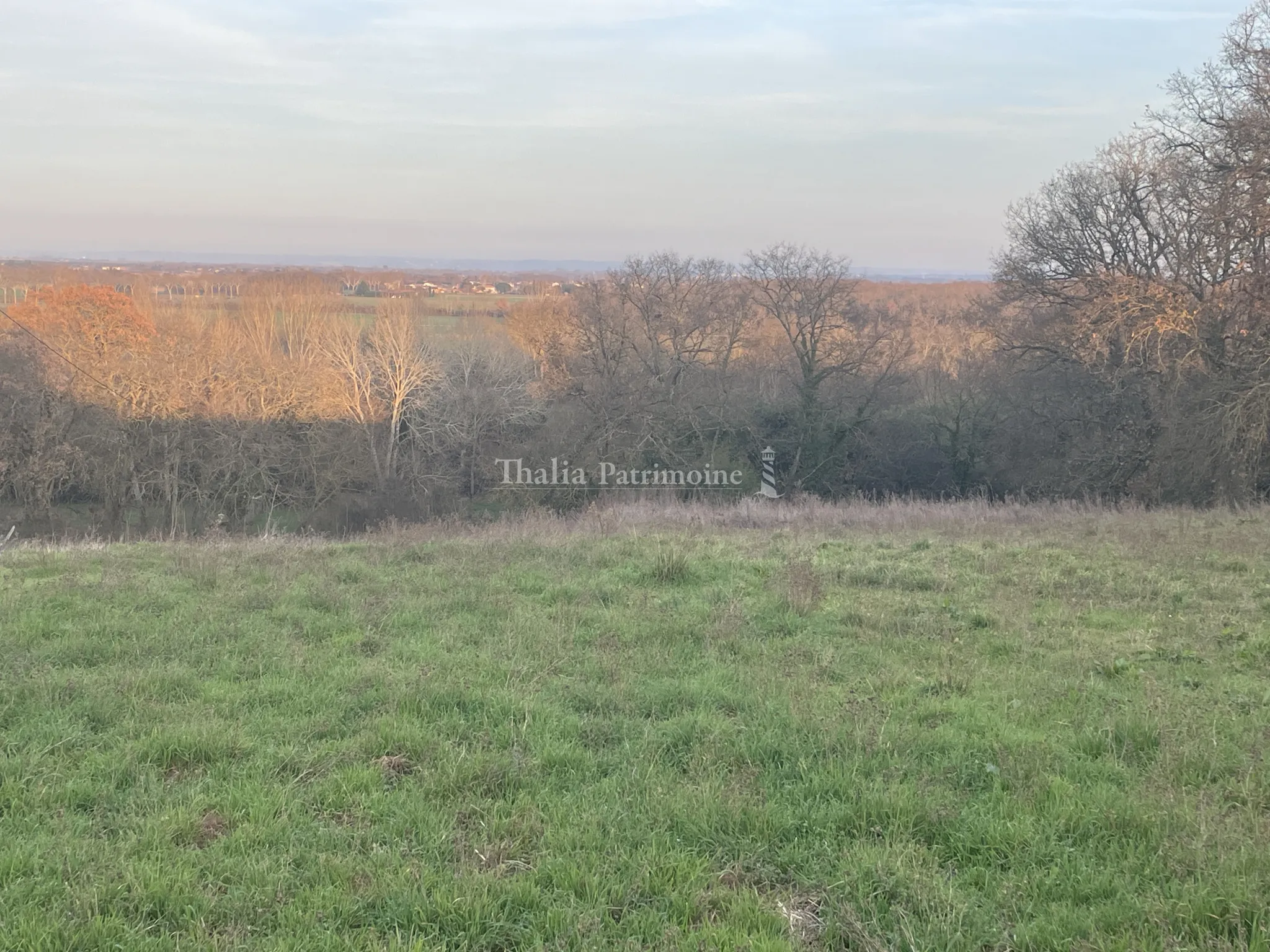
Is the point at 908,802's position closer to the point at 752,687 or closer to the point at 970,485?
the point at 752,687

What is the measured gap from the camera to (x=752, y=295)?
35375 mm

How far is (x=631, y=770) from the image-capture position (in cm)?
393

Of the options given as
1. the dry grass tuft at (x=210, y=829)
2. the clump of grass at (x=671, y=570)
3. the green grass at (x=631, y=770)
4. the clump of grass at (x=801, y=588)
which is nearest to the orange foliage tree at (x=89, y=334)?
the green grass at (x=631, y=770)

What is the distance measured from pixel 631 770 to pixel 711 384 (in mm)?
31207

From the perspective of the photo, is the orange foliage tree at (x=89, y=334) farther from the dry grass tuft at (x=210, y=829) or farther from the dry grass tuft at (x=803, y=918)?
the dry grass tuft at (x=803, y=918)

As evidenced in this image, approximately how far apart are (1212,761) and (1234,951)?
1.50 meters

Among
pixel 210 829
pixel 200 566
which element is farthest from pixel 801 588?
pixel 200 566

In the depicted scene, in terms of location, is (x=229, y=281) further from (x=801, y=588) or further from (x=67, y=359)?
(x=801, y=588)

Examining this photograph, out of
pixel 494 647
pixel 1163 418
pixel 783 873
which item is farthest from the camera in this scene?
pixel 1163 418

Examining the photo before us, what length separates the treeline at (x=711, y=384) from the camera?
2120 centimetres

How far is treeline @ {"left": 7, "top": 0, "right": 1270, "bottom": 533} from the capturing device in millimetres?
21203

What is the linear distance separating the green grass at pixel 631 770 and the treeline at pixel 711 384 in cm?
1603

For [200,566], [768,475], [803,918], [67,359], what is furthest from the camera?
[768,475]

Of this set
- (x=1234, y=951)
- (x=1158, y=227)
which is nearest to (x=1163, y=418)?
(x=1158, y=227)
